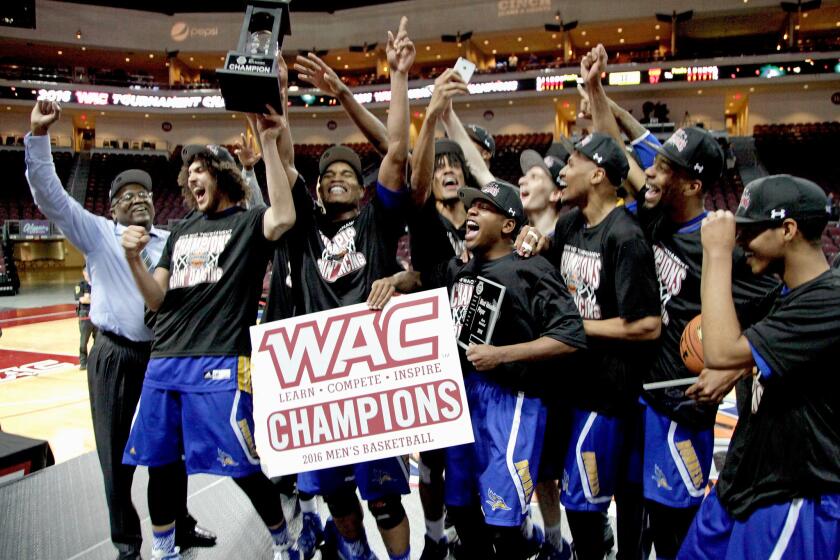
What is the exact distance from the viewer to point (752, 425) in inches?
73.5

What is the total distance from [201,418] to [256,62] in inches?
62.5

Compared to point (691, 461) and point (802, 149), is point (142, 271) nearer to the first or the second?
point (691, 461)

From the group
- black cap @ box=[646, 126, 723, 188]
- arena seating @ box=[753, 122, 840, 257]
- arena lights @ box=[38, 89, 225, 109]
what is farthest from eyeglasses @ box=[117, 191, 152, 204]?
arena lights @ box=[38, 89, 225, 109]

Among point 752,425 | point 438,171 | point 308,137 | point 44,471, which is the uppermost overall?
point 308,137

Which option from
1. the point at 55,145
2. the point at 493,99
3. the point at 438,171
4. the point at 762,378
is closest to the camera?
the point at 762,378

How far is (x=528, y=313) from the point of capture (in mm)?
2535

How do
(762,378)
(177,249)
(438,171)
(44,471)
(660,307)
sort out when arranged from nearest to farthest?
(762,378) < (660,307) < (177,249) < (438,171) < (44,471)

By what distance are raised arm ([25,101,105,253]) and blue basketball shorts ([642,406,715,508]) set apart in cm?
295

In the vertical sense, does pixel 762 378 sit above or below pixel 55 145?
below

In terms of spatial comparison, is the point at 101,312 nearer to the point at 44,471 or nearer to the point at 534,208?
the point at 44,471

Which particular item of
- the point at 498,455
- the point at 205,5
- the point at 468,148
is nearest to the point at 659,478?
the point at 498,455

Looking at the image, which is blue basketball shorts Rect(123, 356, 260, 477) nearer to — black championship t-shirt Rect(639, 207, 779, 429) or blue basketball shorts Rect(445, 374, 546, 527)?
blue basketball shorts Rect(445, 374, 546, 527)

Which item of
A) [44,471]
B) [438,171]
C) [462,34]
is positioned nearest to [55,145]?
[462,34]

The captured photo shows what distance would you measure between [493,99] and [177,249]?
25804mm
